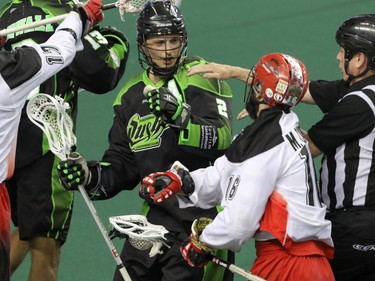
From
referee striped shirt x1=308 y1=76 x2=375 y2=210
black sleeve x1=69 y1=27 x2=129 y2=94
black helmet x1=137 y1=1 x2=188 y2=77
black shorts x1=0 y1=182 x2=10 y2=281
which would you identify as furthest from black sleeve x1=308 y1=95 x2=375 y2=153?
black shorts x1=0 y1=182 x2=10 y2=281

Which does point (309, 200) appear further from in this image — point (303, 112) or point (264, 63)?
point (303, 112)

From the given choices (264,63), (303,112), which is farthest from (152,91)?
(303,112)

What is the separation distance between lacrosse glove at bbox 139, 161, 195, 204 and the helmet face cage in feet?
3.07

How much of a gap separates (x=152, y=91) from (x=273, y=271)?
974mm

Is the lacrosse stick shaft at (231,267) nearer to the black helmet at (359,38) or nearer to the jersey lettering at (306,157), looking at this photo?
the jersey lettering at (306,157)

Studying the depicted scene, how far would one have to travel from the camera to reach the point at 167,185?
484cm

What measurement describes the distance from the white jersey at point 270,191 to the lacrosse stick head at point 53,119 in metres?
0.94

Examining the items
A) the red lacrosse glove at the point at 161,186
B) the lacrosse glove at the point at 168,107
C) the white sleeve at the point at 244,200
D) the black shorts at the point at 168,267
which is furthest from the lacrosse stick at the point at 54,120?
the white sleeve at the point at 244,200

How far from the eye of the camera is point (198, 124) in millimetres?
4996

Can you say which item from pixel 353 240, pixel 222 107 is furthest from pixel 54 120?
pixel 353 240

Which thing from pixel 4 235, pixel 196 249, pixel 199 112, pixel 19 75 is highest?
pixel 19 75

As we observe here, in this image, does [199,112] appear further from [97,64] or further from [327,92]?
[97,64]

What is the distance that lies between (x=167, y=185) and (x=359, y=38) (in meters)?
1.11

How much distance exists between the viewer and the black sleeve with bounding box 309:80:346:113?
5285 millimetres
